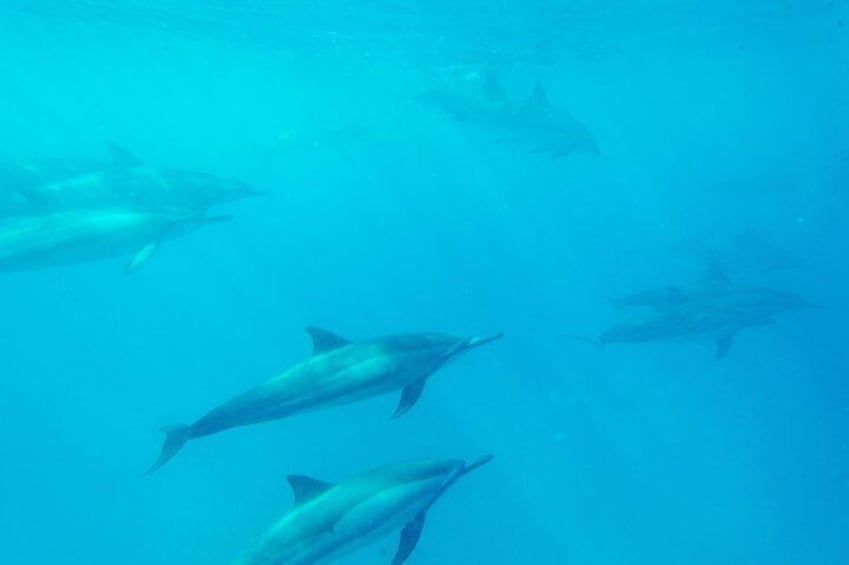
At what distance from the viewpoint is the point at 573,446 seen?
1867 cm

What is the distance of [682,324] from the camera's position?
13797 millimetres

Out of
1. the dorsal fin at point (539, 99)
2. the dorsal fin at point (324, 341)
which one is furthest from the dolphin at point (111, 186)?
the dorsal fin at point (539, 99)

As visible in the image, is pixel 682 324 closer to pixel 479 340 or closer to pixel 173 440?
pixel 479 340

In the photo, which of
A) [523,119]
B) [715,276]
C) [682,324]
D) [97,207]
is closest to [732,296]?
[715,276]

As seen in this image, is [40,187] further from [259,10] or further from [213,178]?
[259,10]

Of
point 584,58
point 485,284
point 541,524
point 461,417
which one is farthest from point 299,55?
point 541,524

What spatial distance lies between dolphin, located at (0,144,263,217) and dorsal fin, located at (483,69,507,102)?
7874 mm

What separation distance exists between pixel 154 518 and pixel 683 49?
40.9 metres

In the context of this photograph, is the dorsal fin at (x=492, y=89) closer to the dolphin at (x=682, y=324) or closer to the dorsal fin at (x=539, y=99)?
the dorsal fin at (x=539, y=99)

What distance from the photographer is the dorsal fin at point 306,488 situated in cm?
643

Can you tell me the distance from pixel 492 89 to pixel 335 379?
1464 centimetres

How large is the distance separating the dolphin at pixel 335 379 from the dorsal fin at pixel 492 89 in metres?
13.4

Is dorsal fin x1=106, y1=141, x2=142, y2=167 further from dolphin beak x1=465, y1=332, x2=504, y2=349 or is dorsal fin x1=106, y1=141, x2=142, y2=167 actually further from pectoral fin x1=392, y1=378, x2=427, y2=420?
dolphin beak x1=465, y1=332, x2=504, y2=349

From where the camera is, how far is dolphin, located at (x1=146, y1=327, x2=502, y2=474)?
654 cm
